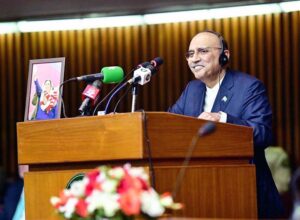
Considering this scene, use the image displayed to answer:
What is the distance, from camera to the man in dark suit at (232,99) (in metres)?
4.40

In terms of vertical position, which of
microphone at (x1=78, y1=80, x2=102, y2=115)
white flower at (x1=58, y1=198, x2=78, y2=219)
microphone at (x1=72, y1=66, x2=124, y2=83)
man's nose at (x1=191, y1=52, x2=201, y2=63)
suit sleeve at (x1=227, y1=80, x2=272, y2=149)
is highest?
man's nose at (x1=191, y1=52, x2=201, y2=63)

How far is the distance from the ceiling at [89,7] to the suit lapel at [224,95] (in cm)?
444

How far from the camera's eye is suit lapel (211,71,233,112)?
4551mm

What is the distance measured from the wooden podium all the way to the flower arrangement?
0.66m

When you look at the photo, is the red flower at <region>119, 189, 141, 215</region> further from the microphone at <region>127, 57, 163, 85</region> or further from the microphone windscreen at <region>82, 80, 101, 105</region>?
the microphone windscreen at <region>82, 80, 101, 105</region>

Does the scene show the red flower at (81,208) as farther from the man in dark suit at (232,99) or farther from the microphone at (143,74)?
the man in dark suit at (232,99)

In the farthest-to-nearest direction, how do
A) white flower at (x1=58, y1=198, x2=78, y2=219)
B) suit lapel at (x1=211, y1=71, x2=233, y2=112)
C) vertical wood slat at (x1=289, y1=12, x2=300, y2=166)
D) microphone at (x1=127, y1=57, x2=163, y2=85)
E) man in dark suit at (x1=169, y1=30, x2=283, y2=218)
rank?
vertical wood slat at (x1=289, y1=12, x2=300, y2=166) → suit lapel at (x1=211, y1=71, x2=233, y2=112) → man in dark suit at (x1=169, y1=30, x2=283, y2=218) → microphone at (x1=127, y1=57, x2=163, y2=85) → white flower at (x1=58, y1=198, x2=78, y2=219)

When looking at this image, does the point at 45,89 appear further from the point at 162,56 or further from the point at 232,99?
the point at 162,56

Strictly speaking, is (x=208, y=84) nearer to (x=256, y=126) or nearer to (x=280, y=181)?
(x=256, y=126)

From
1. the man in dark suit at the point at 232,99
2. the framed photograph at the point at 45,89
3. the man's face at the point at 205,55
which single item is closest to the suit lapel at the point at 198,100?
the man in dark suit at the point at 232,99

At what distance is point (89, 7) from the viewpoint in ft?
30.3

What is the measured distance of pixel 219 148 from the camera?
3953 mm

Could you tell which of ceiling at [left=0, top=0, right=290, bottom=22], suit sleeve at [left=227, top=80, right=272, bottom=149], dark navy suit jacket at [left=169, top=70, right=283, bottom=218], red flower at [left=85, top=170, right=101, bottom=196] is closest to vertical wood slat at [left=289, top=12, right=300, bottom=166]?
ceiling at [left=0, top=0, right=290, bottom=22]

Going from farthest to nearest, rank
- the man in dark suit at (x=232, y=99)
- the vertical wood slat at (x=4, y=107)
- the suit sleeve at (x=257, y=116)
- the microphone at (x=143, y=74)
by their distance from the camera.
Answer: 1. the vertical wood slat at (x=4, y=107)
2. the man in dark suit at (x=232, y=99)
3. the suit sleeve at (x=257, y=116)
4. the microphone at (x=143, y=74)
